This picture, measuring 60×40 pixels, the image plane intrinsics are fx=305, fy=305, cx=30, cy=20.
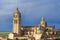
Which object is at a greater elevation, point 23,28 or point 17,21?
point 17,21

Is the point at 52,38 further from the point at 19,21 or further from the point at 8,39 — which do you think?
the point at 19,21

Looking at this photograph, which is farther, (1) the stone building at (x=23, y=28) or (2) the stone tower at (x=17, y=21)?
(2) the stone tower at (x=17, y=21)

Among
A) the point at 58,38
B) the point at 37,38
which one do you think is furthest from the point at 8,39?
the point at 58,38

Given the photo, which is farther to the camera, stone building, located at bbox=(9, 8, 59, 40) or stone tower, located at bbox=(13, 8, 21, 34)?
stone tower, located at bbox=(13, 8, 21, 34)

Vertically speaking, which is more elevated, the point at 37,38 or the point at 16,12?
the point at 16,12

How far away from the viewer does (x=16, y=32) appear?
83125mm

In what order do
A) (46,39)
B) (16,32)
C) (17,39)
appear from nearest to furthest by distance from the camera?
(46,39)
(17,39)
(16,32)

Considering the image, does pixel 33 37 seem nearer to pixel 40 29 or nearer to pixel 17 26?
pixel 40 29

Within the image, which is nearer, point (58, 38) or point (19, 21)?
point (58, 38)

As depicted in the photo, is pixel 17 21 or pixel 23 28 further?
pixel 23 28

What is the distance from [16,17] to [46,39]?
17.5 meters

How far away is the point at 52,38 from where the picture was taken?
2753 inches

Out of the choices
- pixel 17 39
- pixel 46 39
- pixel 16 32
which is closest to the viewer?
pixel 46 39

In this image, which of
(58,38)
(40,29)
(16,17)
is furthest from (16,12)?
(58,38)
